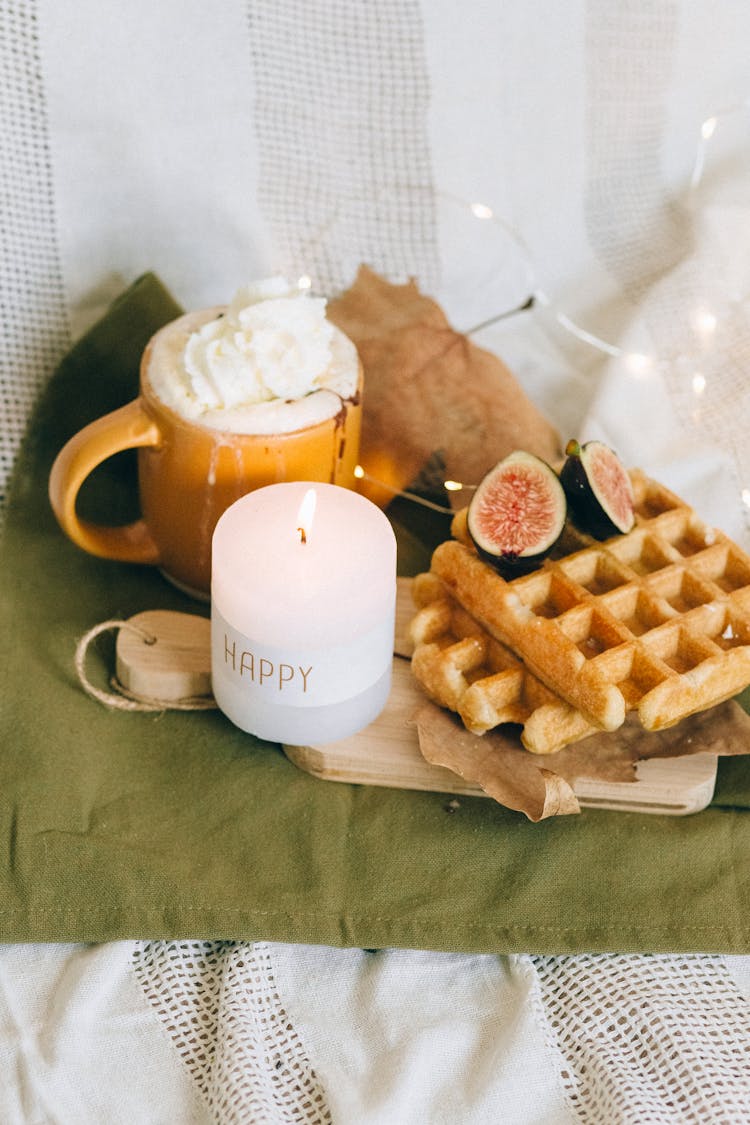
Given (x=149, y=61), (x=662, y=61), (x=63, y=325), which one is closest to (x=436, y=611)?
(x=63, y=325)

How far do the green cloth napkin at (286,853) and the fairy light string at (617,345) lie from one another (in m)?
0.51

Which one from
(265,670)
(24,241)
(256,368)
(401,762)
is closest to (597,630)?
(401,762)

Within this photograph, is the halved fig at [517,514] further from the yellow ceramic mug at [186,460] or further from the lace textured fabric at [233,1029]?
the lace textured fabric at [233,1029]

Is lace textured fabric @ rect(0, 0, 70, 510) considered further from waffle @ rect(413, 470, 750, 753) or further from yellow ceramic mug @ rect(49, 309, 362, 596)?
waffle @ rect(413, 470, 750, 753)

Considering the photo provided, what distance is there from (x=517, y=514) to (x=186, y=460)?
14.4 inches

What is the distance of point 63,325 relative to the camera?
1.62 metres

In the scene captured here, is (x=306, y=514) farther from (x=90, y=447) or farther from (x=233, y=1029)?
(x=233, y=1029)

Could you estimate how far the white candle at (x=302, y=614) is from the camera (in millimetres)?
1124

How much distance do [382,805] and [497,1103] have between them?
304mm

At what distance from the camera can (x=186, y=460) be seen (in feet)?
4.19

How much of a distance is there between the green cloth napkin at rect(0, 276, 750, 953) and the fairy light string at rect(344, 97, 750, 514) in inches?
20.1

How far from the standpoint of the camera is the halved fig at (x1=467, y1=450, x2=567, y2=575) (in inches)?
48.5

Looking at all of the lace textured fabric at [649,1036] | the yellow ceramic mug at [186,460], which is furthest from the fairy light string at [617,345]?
→ the lace textured fabric at [649,1036]

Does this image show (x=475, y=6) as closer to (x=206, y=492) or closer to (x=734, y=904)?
(x=206, y=492)
